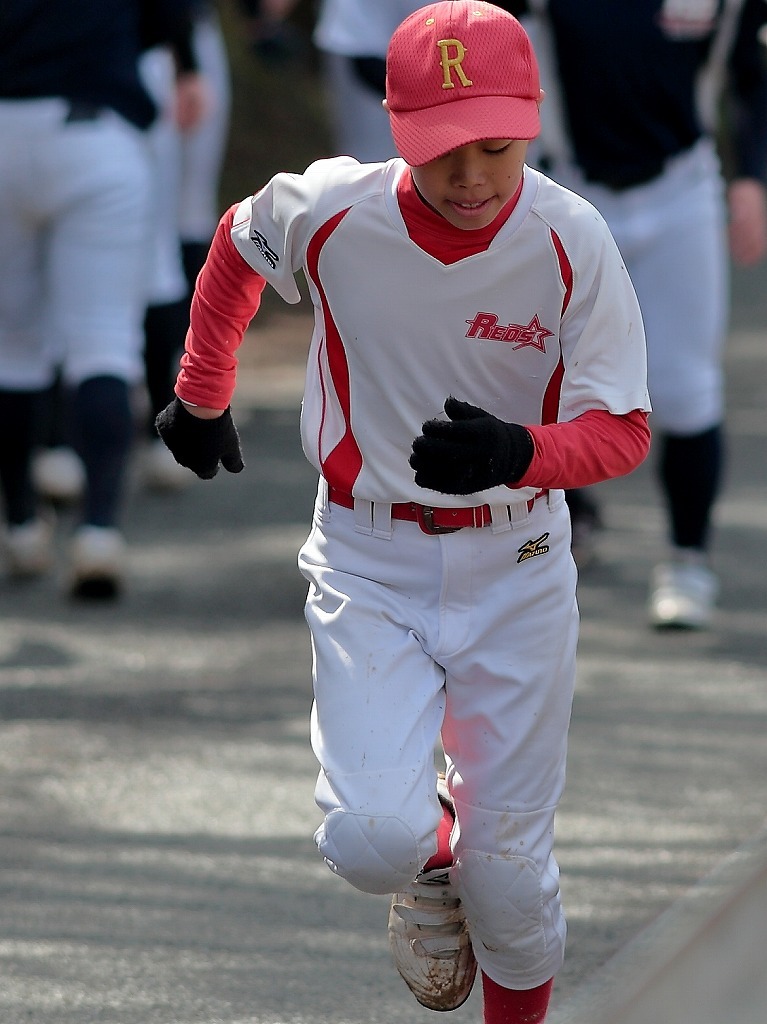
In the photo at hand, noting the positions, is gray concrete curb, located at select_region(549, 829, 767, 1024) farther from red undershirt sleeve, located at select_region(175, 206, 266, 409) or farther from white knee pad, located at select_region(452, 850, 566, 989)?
red undershirt sleeve, located at select_region(175, 206, 266, 409)

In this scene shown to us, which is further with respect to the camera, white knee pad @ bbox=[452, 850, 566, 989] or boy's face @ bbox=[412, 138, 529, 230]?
white knee pad @ bbox=[452, 850, 566, 989]

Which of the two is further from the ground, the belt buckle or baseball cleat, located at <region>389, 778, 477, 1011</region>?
the belt buckle

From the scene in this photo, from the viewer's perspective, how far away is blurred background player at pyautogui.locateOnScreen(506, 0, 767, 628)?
5.81 m

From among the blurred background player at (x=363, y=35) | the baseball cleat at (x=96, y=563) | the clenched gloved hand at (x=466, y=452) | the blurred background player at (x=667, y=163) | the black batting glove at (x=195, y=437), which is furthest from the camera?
the baseball cleat at (x=96, y=563)

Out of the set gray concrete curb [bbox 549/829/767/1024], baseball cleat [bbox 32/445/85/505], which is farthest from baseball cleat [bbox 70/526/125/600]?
gray concrete curb [bbox 549/829/767/1024]

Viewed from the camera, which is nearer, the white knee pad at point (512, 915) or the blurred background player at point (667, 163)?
the white knee pad at point (512, 915)

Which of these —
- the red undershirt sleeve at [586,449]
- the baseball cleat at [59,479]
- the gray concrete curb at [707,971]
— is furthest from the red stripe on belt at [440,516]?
the baseball cleat at [59,479]

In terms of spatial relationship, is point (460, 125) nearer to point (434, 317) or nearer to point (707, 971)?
point (434, 317)

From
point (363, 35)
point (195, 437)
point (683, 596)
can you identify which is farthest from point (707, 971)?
point (363, 35)

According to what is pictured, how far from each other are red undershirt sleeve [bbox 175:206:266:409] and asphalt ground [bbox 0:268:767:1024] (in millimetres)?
1106

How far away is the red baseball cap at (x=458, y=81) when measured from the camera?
2928 millimetres

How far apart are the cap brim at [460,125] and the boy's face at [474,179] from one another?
0.07 feet

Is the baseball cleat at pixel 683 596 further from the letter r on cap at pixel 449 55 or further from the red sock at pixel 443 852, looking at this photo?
the letter r on cap at pixel 449 55

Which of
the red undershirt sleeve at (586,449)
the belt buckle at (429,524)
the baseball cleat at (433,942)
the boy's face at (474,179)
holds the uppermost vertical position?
the boy's face at (474,179)
